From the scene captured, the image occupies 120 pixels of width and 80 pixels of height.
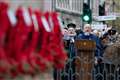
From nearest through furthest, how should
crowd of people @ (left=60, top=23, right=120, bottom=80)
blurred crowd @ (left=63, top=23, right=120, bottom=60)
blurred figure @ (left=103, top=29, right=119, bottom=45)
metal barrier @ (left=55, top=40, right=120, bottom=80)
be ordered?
metal barrier @ (left=55, top=40, right=120, bottom=80)
crowd of people @ (left=60, top=23, right=120, bottom=80)
blurred crowd @ (left=63, top=23, right=120, bottom=60)
blurred figure @ (left=103, top=29, right=119, bottom=45)

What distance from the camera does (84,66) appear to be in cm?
816

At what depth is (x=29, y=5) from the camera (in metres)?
2.11

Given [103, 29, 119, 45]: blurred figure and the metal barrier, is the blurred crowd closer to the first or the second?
[103, 29, 119, 45]: blurred figure

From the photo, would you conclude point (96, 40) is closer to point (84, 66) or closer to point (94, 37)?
point (94, 37)

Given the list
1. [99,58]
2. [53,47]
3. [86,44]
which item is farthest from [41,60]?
[99,58]

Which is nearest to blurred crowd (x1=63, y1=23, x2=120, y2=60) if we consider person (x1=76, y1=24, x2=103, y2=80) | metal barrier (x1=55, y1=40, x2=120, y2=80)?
person (x1=76, y1=24, x2=103, y2=80)

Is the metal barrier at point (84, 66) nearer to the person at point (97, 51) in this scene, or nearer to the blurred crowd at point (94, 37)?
the person at point (97, 51)

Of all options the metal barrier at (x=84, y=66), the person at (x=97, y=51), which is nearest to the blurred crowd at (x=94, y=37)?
the person at (x=97, y=51)

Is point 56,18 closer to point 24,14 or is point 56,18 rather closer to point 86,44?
point 24,14

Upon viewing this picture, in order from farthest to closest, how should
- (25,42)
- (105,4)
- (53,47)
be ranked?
(105,4)
(53,47)
(25,42)

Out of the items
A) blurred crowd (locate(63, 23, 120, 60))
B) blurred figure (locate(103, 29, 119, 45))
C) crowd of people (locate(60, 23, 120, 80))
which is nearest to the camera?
crowd of people (locate(60, 23, 120, 80))

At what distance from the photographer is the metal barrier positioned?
8.09 m

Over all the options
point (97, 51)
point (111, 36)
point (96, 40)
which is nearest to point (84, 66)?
point (97, 51)

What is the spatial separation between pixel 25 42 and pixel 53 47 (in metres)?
0.18
